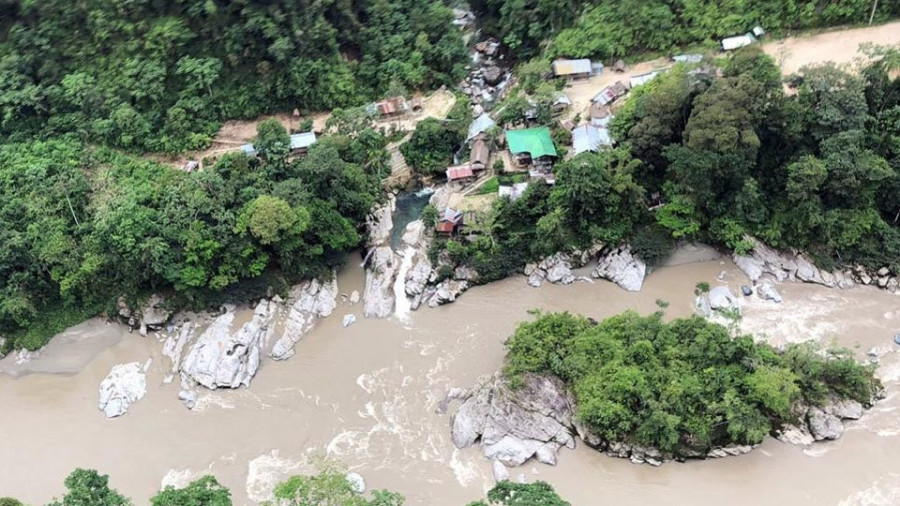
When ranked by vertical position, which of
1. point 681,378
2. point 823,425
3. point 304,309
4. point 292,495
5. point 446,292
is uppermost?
point 292,495

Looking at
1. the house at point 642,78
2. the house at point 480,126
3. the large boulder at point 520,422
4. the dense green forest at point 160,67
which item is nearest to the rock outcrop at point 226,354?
the large boulder at point 520,422

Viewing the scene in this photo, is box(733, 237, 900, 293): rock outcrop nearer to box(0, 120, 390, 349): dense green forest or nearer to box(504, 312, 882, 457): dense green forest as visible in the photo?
box(504, 312, 882, 457): dense green forest

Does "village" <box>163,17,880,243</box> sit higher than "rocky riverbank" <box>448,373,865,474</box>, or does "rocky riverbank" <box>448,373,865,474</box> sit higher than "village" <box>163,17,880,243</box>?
"village" <box>163,17,880,243</box>

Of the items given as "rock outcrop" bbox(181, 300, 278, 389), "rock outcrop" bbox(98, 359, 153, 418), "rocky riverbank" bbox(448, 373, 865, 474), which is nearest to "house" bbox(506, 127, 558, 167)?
"rocky riverbank" bbox(448, 373, 865, 474)

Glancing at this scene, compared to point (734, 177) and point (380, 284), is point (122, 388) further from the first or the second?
point (734, 177)

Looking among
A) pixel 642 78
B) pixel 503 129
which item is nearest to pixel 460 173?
pixel 503 129

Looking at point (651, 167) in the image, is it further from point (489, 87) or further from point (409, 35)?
point (409, 35)
